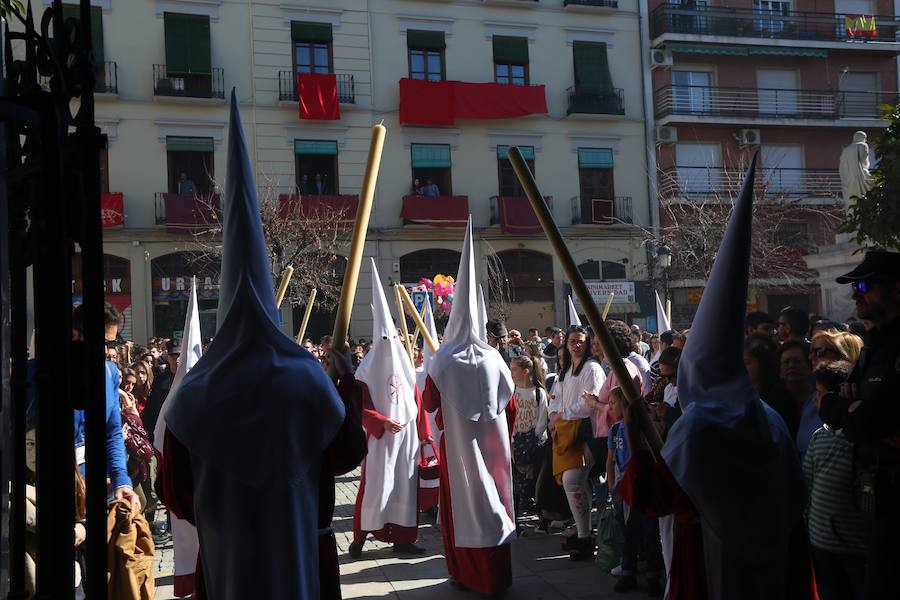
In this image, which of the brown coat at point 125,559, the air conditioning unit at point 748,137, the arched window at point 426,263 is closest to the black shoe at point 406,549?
the brown coat at point 125,559

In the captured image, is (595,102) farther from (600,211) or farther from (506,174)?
(506,174)

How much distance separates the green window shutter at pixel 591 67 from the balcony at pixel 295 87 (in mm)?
7625

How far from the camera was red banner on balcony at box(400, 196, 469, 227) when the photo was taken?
25.1 meters

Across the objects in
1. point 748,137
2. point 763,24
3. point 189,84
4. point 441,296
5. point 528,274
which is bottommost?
point 441,296

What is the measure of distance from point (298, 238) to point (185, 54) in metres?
6.84

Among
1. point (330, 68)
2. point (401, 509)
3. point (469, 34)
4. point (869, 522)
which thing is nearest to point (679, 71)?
point (469, 34)

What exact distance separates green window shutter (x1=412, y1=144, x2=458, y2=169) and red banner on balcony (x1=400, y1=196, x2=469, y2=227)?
3.66 ft

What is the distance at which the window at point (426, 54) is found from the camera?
25.7 meters

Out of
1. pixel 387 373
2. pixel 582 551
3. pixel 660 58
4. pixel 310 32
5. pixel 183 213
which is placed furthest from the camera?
pixel 660 58

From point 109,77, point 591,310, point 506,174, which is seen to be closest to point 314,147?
point 109,77

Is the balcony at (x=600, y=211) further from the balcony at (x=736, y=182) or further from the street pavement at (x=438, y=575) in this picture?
the street pavement at (x=438, y=575)

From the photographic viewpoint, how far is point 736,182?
2677 centimetres

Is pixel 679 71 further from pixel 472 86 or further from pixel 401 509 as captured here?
pixel 401 509

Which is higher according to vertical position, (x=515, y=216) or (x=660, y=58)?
(x=660, y=58)
